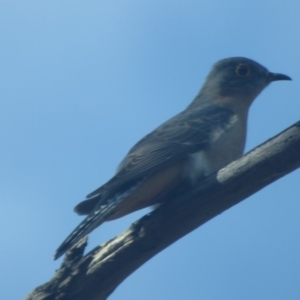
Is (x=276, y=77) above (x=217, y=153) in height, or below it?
above

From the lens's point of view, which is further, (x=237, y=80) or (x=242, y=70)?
(x=242, y=70)

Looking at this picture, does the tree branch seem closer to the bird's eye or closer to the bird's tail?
the bird's tail

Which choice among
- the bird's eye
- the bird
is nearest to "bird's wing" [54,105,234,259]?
the bird

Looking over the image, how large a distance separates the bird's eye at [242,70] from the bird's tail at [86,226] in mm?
4521

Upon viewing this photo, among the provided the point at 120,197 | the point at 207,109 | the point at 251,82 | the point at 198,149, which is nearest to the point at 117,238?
the point at 120,197

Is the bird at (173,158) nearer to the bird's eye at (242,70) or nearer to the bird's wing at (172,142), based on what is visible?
the bird's wing at (172,142)

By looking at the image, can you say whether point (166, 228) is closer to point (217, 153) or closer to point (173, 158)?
point (173, 158)

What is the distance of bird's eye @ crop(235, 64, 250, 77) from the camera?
36.0 feet

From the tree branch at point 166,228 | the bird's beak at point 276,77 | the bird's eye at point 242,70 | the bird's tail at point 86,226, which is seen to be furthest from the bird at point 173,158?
the bird's beak at point 276,77

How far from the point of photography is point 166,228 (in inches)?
257

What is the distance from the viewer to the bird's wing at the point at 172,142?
307 inches

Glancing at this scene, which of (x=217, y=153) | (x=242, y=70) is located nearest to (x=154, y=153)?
(x=217, y=153)

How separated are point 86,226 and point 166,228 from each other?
880 millimetres

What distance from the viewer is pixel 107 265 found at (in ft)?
20.7
